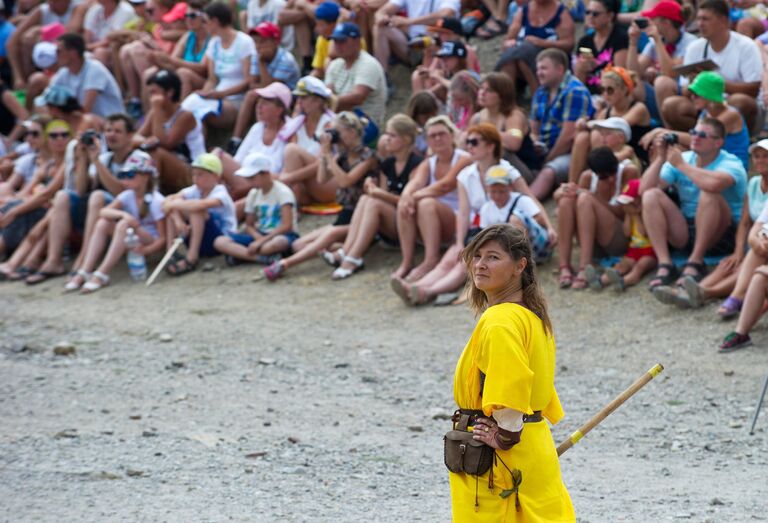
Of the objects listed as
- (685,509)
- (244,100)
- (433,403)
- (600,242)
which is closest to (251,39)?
(244,100)

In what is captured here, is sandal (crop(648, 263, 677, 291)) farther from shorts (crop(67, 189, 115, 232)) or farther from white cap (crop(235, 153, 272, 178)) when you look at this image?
shorts (crop(67, 189, 115, 232))

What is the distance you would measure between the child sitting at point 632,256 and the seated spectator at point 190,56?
20.0 ft

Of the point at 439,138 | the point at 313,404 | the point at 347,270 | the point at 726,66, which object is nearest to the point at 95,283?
the point at 347,270

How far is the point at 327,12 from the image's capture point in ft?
45.2

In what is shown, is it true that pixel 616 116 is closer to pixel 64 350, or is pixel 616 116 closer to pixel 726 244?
pixel 726 244

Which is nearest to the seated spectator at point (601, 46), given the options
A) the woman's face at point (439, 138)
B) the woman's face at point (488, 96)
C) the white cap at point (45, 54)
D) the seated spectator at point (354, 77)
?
the woman's face at point (488, 96)

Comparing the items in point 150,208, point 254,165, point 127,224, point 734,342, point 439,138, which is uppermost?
point 439,138

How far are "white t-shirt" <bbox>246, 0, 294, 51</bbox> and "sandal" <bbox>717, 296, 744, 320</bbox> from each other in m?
7.32

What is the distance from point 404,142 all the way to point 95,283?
348cm

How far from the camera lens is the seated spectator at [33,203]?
44.8 ft

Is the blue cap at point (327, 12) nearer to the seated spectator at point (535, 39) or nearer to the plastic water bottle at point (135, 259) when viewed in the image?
the seated spectator at point (535, 39)

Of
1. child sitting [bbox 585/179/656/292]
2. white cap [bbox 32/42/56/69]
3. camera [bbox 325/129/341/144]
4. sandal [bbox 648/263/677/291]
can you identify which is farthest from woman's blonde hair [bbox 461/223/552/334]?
white cap [bbox 32/42/56/69]

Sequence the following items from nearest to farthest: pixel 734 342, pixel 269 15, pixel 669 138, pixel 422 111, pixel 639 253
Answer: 1. pixel 734 342
2. pixel 669 138
3. pixel 639 253
4. pixel 422 111
5. pixel 269 15

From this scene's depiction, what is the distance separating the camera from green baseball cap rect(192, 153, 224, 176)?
12.4 m
